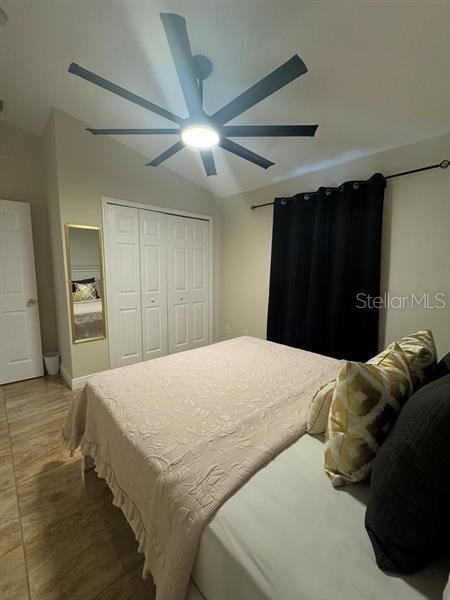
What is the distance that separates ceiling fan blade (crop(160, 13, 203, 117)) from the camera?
105cm

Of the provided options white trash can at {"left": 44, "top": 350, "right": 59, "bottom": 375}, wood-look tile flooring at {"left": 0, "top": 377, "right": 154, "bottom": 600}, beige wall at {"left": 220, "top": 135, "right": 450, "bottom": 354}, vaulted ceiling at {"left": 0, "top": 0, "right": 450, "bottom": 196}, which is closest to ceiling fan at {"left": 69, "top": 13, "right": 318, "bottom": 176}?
vaulted ceiling at {"left": 0, "top": 0, "right": 450, "bottom": 196}

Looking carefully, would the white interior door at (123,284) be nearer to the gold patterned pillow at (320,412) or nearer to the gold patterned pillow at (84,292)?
the gold patterned pillow at (84,292)

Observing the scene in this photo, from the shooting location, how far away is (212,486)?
877 millimetres

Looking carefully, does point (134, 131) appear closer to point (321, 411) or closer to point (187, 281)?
point (321, 411)

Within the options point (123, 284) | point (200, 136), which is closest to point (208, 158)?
point (200, 136)

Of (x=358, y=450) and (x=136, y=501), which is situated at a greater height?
(x=358, y=450)

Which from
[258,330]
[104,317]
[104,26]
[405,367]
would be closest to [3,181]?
[104,317]

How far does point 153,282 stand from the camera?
3.43 m

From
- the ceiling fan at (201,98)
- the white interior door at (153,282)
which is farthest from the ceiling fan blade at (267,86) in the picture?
the white interior door at (153,282)

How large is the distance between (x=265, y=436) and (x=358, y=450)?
15.0 inches

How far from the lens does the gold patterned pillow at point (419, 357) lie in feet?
3.43

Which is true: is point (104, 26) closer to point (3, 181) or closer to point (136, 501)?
point (3, 181)

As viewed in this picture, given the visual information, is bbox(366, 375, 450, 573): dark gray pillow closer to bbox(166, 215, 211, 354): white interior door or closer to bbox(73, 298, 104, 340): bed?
bbox(73, 298, 104, 340): bed

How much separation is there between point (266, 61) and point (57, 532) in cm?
303
